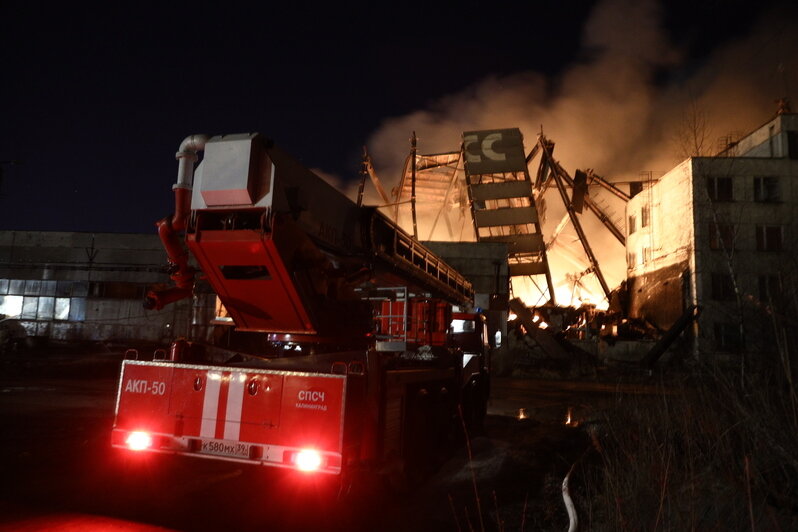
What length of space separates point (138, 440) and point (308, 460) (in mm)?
1941

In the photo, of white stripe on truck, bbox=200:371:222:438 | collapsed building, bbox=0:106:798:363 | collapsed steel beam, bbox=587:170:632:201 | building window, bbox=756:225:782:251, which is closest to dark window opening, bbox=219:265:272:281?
white stripe on truck, bbox=200:371:222:438

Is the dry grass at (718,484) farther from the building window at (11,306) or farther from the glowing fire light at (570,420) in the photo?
the building window at (11,306)

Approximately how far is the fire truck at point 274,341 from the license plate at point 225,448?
0.04 ft

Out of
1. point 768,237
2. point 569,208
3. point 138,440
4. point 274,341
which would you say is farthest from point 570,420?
point 569,208

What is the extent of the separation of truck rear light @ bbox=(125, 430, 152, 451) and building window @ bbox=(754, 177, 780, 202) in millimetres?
34198

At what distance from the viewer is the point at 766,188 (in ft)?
98.9

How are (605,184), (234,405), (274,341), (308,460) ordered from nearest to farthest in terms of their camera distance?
(308,460) < (234,405) < (274,341) < (605,184)

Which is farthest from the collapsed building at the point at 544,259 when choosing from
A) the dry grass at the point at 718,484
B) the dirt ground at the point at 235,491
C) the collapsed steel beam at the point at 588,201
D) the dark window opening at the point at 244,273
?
the dark window opening at the point at 244,273

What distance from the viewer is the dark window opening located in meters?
5.65

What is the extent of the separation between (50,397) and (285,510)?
11113 mm

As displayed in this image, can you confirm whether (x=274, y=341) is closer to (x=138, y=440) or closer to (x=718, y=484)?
(x=138, y=440)

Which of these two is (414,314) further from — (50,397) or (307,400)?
(50,397)

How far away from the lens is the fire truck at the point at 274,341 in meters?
4.84

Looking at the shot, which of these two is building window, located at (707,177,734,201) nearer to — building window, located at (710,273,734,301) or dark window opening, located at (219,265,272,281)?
building window, located at (710,273,734,301)
